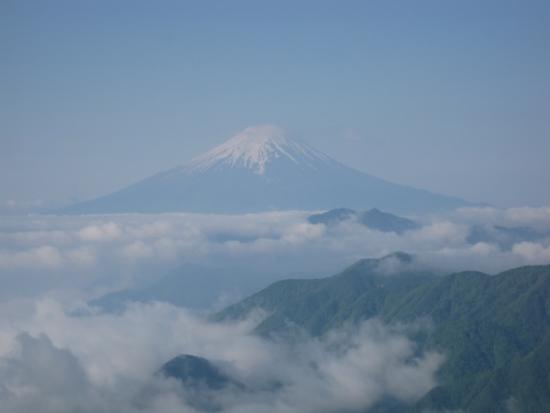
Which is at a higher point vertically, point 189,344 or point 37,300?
point 37,300

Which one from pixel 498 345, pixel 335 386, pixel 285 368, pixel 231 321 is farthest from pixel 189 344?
pixel 498 345

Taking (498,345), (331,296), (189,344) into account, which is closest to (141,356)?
(189,344)

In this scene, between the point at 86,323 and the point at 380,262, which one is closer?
the point at 380,262

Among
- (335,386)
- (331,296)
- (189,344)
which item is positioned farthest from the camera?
(331,296)

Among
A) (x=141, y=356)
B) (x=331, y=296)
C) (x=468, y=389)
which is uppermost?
(x=331, y=296)

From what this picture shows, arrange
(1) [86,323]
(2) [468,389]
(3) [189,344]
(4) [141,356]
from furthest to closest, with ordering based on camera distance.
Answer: (1) [86,323], (3) [189,344], (4) [141,356], (2) [468,389]

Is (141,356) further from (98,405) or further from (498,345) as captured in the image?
(498,345)
